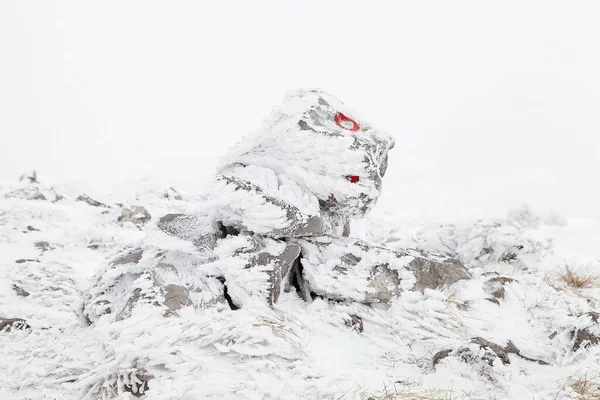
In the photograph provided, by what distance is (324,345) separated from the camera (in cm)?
239

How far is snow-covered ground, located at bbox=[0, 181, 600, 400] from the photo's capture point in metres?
1.73

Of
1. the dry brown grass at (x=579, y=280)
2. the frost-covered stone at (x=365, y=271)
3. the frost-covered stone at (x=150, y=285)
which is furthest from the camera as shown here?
the dry brown grass at (x=579, y=280)

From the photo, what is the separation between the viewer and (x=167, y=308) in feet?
7.41

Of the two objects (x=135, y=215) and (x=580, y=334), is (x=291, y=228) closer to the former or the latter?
(x=580, y=334)

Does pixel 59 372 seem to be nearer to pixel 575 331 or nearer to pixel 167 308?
pixel 167 308

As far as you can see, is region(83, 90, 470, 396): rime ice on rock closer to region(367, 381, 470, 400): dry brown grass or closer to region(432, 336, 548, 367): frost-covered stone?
region(432, 336, 548, 367): frost-covered stone

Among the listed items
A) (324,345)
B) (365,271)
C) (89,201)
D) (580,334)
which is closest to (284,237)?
(365,271)

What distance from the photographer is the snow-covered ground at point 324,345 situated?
1.73 m

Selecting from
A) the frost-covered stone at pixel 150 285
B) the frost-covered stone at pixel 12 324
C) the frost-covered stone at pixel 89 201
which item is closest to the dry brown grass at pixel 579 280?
the frost-covered stone at pixel 150 285

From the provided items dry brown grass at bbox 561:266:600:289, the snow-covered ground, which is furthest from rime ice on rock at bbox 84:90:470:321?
dry brown grass at bbox 561:266:600:289

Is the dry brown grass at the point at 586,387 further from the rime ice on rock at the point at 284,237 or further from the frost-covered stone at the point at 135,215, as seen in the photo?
the frost-covered stone at the point at 135,215

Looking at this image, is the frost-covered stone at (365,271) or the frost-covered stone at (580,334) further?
the frost-covered stone at (365,271)

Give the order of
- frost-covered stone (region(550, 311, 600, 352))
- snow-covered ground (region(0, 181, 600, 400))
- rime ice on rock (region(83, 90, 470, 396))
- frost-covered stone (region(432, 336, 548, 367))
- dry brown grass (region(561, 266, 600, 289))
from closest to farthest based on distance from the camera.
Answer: snow-covered ground (region(0, 181, 600, 400))
frost-covered stone (region(432, 336, 548, 367))
frost-covered stone (region(550, 311, 600, 352))
rime ice on rock (region(83, 90, 470, 396))
dry brown grass (region(561, 266, 600, 289))

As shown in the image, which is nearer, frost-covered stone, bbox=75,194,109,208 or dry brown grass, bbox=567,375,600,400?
dry brown grass, bbox=567,375,600,400
